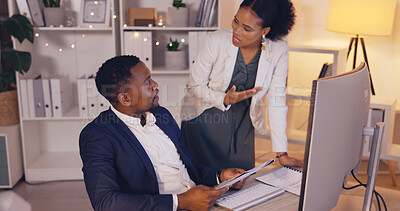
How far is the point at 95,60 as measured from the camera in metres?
3.35

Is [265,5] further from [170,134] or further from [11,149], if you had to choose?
[11,149]

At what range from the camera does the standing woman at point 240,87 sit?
1.93 m

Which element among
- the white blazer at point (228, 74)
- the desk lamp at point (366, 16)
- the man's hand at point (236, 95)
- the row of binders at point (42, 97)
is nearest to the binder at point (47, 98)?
the row of binders at point (42, 97)

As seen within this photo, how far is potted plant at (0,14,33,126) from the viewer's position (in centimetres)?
283

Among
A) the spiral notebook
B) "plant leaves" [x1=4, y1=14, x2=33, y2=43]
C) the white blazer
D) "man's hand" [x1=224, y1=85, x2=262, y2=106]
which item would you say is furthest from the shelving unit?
the spiral notebook

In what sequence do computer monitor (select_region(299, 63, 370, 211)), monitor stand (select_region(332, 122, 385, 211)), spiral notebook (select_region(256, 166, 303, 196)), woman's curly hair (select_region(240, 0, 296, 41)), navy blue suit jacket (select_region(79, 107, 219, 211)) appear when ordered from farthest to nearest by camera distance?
1. woman's curly hair (select_region(240, 0, 296, 41))
2. spiral notebook (select_region(256, 166, 303, 196))
3. navy blue suit jacket (select_region(79, 107, 219, 211))
4. monitor stand (select_region(332, 122, 385, 211))
5. computer monitor (select_region(299, 63, 370, 211))

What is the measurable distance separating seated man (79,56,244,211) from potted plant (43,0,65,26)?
1.70 metres

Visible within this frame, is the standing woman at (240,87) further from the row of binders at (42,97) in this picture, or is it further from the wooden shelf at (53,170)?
the wooden shelf at (53,170)

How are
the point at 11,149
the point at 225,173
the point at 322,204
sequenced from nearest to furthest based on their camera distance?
1. the point at 322,204
2. the point at 225,173
3. the point at 11,149

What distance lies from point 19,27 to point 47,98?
0.56 metres

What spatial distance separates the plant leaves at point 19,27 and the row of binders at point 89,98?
1.59 ft

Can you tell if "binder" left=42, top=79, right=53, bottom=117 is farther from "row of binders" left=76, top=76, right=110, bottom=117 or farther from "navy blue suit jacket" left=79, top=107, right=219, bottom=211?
"navy blue suit jacket" left=79, top=107, right=219, bottom=211

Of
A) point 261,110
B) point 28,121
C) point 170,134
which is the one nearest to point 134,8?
point 28,121

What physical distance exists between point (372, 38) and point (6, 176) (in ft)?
10.1
